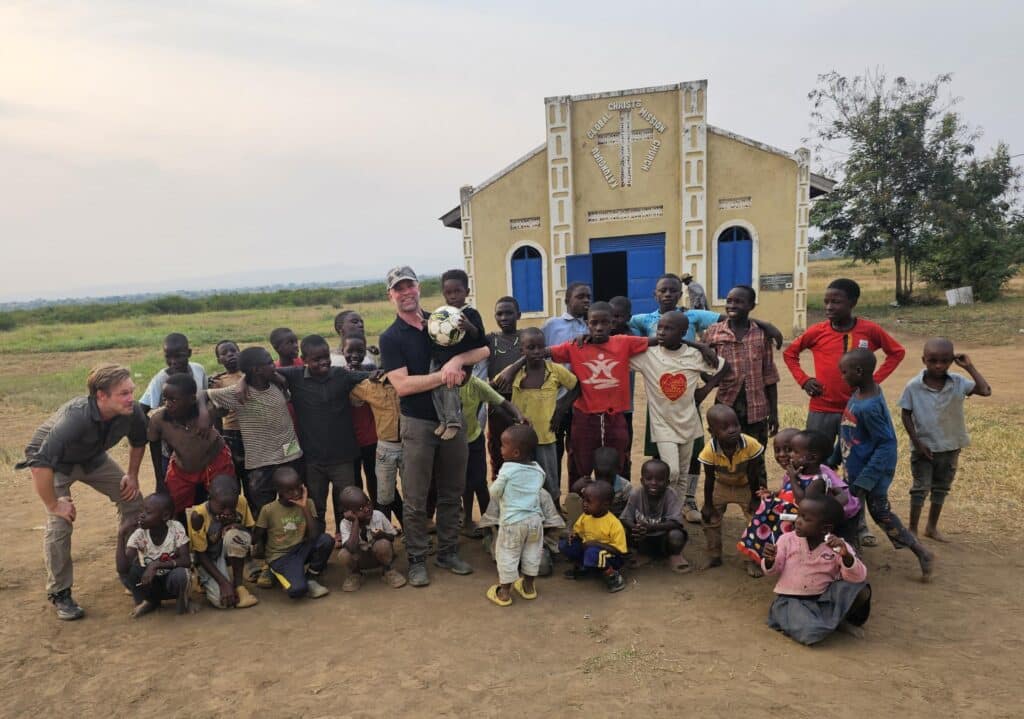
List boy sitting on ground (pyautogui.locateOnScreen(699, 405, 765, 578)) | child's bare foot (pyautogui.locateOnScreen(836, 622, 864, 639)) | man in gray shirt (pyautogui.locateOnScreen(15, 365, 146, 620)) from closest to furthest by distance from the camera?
child's bare foot (pyautogui.locateOnScreen(836, 622, 864, 639)) < man in gray shirt (pyautogui.locateOnScreen(15, 365, 146, 620)) < boy sitting on ground (pyautogui.locateOnScreen(699, 405, 765, 578))

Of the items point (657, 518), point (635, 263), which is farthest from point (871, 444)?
point (635, 263)

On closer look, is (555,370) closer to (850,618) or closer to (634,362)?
(634,362)

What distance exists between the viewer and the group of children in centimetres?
384

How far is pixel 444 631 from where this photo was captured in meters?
3.52

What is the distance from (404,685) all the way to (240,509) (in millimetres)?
1665

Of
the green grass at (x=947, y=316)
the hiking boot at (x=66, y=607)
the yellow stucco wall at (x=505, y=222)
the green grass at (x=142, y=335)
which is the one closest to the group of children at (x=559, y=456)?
the hiking boot at (x=66, y=607)

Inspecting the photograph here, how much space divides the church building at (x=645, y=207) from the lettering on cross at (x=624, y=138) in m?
0.02

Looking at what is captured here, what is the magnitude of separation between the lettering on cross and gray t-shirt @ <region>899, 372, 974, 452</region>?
10.1 metres

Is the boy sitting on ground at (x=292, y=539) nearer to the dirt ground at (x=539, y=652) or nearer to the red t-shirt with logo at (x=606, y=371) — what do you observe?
the dirt ground at (x=539, y=652)

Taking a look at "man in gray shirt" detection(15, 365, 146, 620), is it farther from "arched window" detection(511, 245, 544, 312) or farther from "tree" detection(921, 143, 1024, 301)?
"tree" detection(921, 143, 1024, 301)

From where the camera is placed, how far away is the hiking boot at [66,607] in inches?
149

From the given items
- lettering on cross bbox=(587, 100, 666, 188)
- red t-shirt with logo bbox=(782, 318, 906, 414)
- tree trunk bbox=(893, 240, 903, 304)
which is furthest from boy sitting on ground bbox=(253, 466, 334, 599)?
tree trunk bbox=(893, 240, 903, 304)

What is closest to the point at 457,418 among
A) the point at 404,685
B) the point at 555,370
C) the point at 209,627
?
the point at 555,370

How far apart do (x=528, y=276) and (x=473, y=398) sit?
33.6ft
